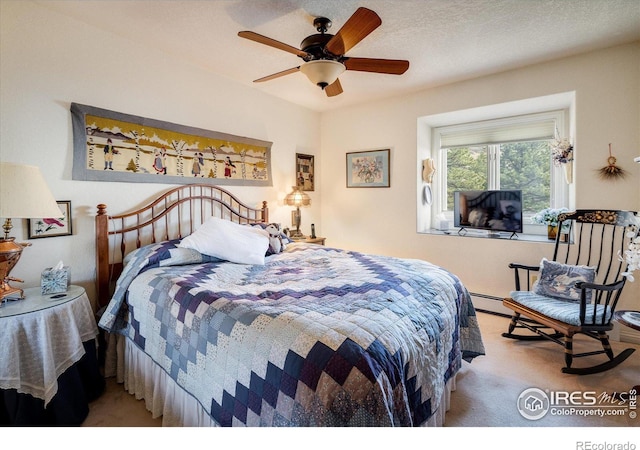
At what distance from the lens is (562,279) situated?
8.34 ft

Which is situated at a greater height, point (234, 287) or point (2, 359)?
point (234, 287)

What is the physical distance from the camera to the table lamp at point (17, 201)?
1557mm

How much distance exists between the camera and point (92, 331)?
185 cm

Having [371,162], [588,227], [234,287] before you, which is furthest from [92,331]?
[588,227]

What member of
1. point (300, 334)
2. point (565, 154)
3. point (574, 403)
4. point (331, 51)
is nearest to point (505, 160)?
point (565, 154)

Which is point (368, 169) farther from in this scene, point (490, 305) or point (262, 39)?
point (262, 39)

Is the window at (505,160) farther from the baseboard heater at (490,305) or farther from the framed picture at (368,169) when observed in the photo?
the baseboard heater at (490,305)

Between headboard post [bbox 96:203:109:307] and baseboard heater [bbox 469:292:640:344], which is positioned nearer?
headboard post [bbox 96:203:109:307]

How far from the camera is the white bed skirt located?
1.55 metres

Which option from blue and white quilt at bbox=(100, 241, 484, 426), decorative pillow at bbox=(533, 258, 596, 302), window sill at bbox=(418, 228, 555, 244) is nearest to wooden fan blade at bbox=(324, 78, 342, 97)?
blue and white quilt at bbox=(100, 241, 484, 426)

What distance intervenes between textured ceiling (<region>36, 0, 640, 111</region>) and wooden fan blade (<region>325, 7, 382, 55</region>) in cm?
40

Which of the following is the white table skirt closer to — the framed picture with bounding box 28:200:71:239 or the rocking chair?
the framed picture with bounding box 28:200:71:239
